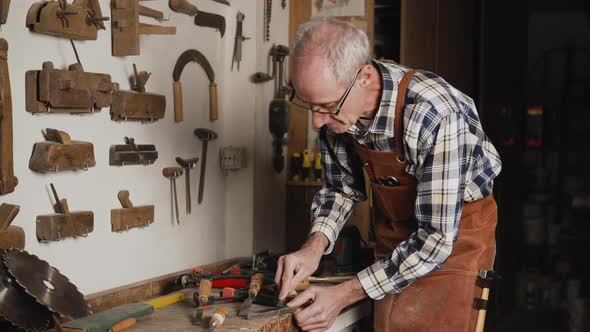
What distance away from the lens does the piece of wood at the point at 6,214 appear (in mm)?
2174

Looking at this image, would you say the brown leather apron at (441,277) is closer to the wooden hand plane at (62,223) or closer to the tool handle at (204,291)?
the tool handle at (204,291)

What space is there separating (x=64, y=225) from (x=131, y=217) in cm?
38

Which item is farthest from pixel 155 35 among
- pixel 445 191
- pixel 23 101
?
pixel 445 191

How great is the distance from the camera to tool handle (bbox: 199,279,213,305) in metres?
2.25

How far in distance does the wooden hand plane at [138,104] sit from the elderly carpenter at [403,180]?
71 cm

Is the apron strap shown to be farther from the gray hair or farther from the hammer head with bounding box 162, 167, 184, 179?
the hammer head with bounding box 162, 167, 184, 179

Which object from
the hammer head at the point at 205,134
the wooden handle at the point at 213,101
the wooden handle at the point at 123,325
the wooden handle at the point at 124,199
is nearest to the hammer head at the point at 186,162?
the hammer head at the point at 205,134

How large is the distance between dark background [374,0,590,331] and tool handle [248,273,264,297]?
5.62 feet

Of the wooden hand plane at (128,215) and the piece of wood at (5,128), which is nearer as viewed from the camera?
the piece of wood at (5,128)

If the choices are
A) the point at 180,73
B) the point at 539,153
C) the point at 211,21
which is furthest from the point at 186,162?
the point at 539,153

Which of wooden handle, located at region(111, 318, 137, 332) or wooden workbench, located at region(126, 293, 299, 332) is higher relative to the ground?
wooden handle, located at region(111, 318, 137, 332)

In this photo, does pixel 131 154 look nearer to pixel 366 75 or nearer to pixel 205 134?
pixel 205 134

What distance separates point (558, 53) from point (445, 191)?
76.2 inches

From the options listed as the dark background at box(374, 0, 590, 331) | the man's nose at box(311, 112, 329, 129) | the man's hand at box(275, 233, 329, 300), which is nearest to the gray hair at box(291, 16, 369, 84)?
the man's nose at box(311, 112, 329, 129)
